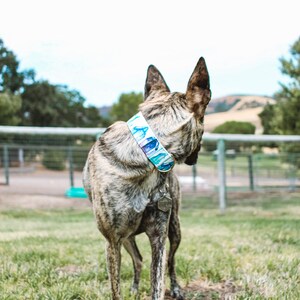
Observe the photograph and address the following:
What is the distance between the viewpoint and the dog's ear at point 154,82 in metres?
3.08

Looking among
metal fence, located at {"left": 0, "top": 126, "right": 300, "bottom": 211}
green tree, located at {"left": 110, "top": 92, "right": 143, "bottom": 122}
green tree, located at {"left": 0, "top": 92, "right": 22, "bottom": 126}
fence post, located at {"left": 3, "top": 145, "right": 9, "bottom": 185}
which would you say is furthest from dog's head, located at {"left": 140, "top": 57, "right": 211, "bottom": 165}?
green tree, located at {"left": 110, "top": 92, "right": 143, "bottom": 122}

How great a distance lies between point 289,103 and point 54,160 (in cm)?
766

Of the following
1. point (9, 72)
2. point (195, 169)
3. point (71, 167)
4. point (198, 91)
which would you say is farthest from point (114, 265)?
point (9, 72)

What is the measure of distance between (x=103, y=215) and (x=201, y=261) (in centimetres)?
203

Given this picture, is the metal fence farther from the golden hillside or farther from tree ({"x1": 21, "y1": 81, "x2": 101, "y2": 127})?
tree ({"x1": 21, "y1": 81, "x2": 101, "y2": 127})

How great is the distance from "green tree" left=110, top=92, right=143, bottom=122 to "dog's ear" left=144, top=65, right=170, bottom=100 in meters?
29.9

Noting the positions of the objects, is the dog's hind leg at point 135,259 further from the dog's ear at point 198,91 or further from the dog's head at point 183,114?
the dog's ear at point 198,91

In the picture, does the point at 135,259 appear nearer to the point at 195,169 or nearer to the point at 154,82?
the point at 154,82

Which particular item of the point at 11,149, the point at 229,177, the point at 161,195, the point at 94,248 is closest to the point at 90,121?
the point at 11,149

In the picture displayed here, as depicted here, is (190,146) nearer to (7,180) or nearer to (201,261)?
(201,261)

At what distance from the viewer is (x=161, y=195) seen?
2.74 metres

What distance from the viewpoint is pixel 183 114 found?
2707 millimetres

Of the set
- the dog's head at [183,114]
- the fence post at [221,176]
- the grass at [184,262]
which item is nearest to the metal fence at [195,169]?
the fence post at [221,176]

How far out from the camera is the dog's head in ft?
8.75
